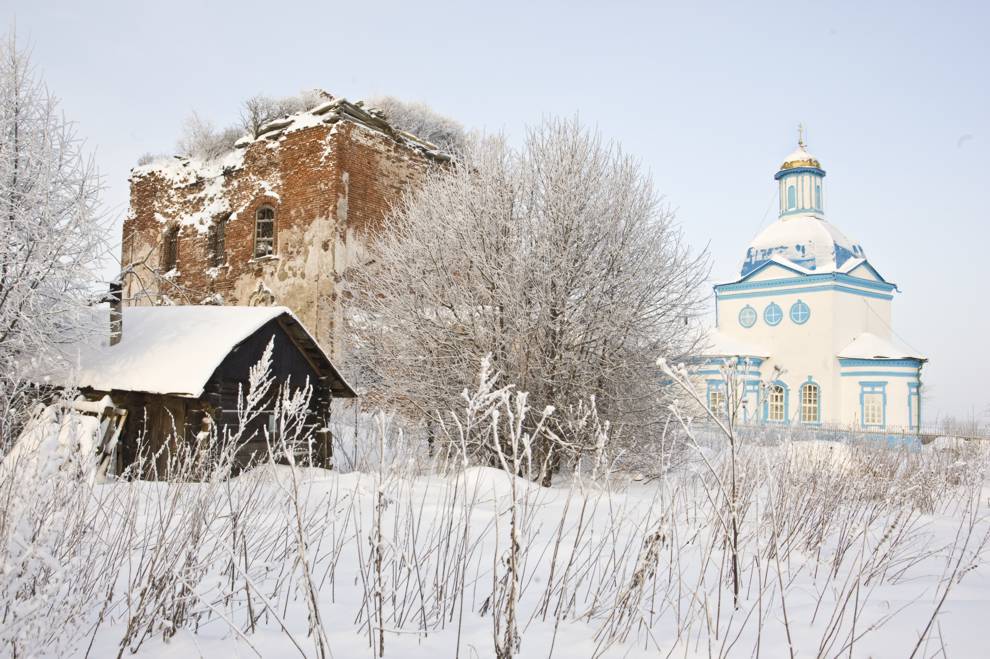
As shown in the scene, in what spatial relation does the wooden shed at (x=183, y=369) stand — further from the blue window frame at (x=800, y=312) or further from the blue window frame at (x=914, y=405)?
the blue window frame at (x=914, y=405)

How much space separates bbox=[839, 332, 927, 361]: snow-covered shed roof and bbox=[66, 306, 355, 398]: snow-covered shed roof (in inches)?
904

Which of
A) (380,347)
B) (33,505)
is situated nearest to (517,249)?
(380,347)

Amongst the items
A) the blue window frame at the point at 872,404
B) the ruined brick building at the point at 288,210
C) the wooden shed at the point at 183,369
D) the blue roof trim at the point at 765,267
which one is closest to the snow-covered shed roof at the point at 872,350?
the blue window frame at the point at 872,404

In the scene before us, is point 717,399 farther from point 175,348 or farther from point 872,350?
point 872,350

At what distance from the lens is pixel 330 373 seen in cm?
1091

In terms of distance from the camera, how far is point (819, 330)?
2673cm

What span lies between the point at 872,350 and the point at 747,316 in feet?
A: 16.1

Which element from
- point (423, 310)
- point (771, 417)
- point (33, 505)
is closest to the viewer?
point (33, 505)

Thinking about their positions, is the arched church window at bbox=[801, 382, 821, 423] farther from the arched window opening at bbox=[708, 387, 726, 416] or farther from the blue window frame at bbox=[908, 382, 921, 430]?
the arched window opening at bbox=[708, 387, 726, 416]

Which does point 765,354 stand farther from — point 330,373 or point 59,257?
point 59,257

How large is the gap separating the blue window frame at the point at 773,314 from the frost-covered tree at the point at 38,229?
83.1 ft

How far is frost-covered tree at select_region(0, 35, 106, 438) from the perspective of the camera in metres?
8.18

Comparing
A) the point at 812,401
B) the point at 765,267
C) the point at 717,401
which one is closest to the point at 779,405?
the point at 812,401

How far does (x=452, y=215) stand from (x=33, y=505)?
9.07 meters
